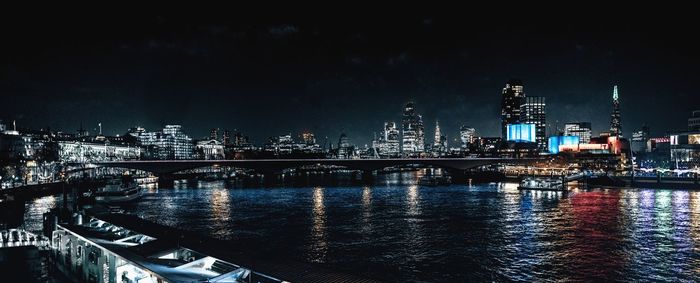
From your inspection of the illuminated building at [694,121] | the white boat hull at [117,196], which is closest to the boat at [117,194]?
the white boat hull at [117,196]

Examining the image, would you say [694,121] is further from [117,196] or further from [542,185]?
[117,196]

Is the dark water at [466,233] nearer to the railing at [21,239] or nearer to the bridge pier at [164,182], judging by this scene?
the railing at [21,239]

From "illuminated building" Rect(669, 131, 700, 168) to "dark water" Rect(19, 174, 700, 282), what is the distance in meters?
86.8

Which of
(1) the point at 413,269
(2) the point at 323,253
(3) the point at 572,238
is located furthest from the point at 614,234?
(2) the point at 323,253

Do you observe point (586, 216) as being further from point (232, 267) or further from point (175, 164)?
point (175, 164)

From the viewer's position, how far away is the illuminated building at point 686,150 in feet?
447

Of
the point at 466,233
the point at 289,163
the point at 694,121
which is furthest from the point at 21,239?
the point at 694,121

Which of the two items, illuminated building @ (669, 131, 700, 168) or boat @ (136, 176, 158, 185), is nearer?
boat @ (136, 176, 158, 185)

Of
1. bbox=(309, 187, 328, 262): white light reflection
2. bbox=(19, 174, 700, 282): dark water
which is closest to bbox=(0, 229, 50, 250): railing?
bbox=(19, 174, 700, 282): dark water

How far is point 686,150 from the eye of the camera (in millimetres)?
139500

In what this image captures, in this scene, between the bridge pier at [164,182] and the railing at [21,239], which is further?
the bridge pier at [164,182]

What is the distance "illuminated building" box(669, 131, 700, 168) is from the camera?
13638 cm

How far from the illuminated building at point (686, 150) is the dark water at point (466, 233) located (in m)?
86.8

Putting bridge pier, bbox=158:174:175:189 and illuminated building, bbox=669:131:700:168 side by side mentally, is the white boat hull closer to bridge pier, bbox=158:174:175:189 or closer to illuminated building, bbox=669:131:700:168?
bridge pier, bbox=158:174:175:189
